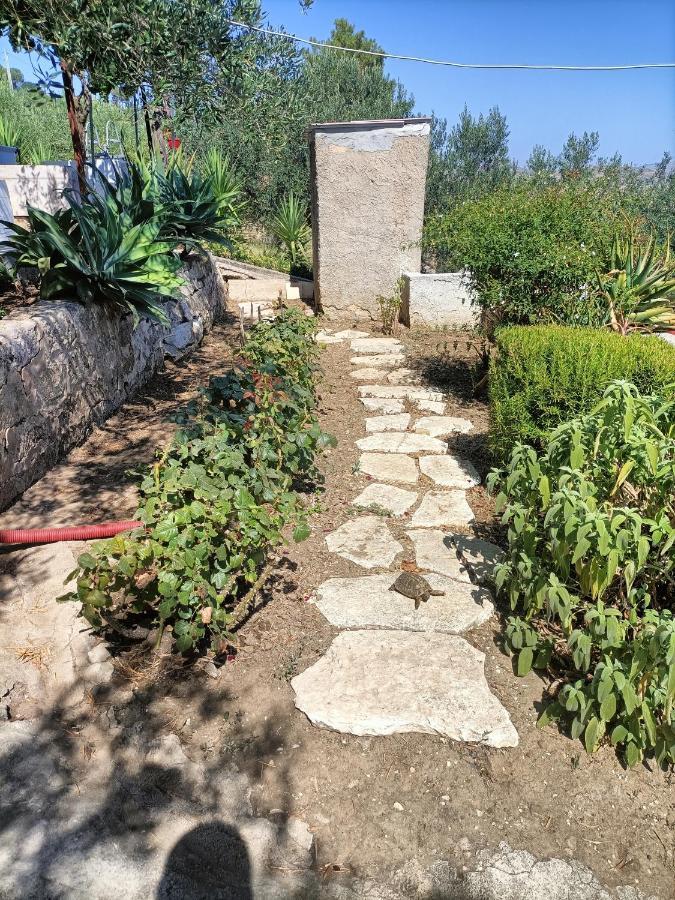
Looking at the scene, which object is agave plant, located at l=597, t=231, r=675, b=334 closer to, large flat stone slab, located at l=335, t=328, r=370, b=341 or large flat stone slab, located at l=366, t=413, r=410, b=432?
large flat stone slab, located at l=366, t=413, r=410, b=432

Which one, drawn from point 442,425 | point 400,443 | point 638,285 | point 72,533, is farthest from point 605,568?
point 638,285

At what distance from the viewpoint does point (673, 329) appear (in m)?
5.23

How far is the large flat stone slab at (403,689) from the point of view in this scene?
202 centimetres

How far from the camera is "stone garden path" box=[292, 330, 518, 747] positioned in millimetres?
2057

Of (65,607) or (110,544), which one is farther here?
(65,607)

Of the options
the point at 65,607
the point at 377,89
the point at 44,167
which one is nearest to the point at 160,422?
the point at 65,607

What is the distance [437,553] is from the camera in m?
2.98

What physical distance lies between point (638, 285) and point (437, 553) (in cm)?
307

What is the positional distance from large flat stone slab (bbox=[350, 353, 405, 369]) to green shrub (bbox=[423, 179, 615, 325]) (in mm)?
1262

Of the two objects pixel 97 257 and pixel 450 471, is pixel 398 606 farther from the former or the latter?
pixel 97 257

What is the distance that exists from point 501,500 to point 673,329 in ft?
12.2

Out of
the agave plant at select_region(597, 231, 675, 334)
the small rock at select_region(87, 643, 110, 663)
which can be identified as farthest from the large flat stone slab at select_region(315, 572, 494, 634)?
the agave plant at select_region(597, 231, 675, 334)

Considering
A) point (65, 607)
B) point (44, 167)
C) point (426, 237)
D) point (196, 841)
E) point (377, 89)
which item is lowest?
point (196, 841)

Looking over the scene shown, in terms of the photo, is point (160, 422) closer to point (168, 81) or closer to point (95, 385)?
point (95, 385)
